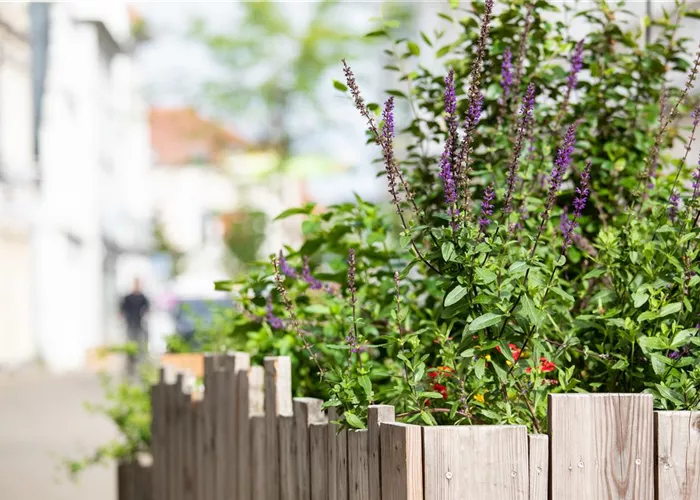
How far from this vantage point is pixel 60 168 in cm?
2886

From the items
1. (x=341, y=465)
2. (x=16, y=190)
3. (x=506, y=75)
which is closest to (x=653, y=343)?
(x=341, y=465)

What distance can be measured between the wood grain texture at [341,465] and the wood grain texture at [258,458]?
698 mm

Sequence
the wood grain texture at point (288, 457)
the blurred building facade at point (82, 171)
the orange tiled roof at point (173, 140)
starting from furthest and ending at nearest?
the orange tiled roof at point (173, 140) < the blurred building facade at point (82, 171) < the wood grain texture at point (288, 457)

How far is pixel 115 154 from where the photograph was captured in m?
37.1

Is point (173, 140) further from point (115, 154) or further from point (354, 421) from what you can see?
point (354, 421)

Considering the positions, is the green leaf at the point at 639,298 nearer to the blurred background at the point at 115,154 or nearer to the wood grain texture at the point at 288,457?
the wood grain texture at the point at 288,457

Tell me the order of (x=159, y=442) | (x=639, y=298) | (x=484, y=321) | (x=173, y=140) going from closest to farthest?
1. (x=484, y=321)
2. (x=639, y=298)
3. (x=159, y=442)
4. (x=173, y=140)

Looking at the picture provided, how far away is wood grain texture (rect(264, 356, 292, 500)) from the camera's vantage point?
2852 mm

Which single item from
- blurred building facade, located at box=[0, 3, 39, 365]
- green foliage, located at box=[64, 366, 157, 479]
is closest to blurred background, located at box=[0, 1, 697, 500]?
blurred building facade, located at box=[0, 3, 39, 365]

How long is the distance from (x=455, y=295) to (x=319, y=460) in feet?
2.01

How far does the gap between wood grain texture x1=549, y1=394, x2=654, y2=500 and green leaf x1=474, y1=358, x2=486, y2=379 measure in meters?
0.19

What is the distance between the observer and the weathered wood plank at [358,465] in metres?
2.20

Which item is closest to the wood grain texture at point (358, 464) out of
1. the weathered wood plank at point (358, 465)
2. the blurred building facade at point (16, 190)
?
the weathered wood plank at point (358, 465)

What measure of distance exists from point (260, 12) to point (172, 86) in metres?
4.51
